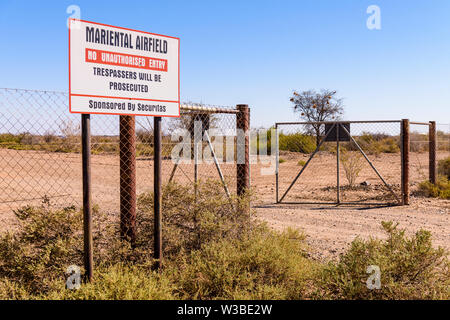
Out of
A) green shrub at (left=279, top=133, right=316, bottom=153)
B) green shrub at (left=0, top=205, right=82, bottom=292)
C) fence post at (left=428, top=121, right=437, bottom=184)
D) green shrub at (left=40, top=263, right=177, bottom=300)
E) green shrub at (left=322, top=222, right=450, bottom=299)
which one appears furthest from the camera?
green shrub at (left=279, top=133, right=316, bottom=153)

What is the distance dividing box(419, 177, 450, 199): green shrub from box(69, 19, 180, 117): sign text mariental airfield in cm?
1050

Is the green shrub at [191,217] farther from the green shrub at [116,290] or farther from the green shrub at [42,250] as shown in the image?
the green shrub at [116,290]

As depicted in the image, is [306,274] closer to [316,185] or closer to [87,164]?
[87,164]

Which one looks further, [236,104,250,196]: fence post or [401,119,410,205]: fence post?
[401,119,410,205]: fence post

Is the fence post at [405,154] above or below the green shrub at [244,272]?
above

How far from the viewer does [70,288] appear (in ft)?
15.0

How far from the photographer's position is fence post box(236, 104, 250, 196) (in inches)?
297

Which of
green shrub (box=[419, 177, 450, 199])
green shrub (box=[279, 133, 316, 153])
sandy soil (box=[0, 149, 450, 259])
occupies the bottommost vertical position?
sandy soil (box=[0, 149, 450, 259])

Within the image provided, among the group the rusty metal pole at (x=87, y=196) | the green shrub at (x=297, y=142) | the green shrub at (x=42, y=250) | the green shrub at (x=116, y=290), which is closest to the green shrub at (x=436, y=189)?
the green shrub at (x=297, y=142)

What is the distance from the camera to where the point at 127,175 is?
587 cm

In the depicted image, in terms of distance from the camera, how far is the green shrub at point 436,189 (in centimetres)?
1306

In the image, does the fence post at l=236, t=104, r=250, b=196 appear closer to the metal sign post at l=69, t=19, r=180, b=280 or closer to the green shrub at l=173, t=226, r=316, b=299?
the green shrub at l=173, t=226, r=316, b=299

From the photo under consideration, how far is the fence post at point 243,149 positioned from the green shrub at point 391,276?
298 cm

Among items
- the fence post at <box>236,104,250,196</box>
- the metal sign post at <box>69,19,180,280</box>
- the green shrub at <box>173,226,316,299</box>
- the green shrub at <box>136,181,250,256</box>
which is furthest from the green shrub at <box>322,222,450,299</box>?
the fence post at <box>236,104,250,196</box>
